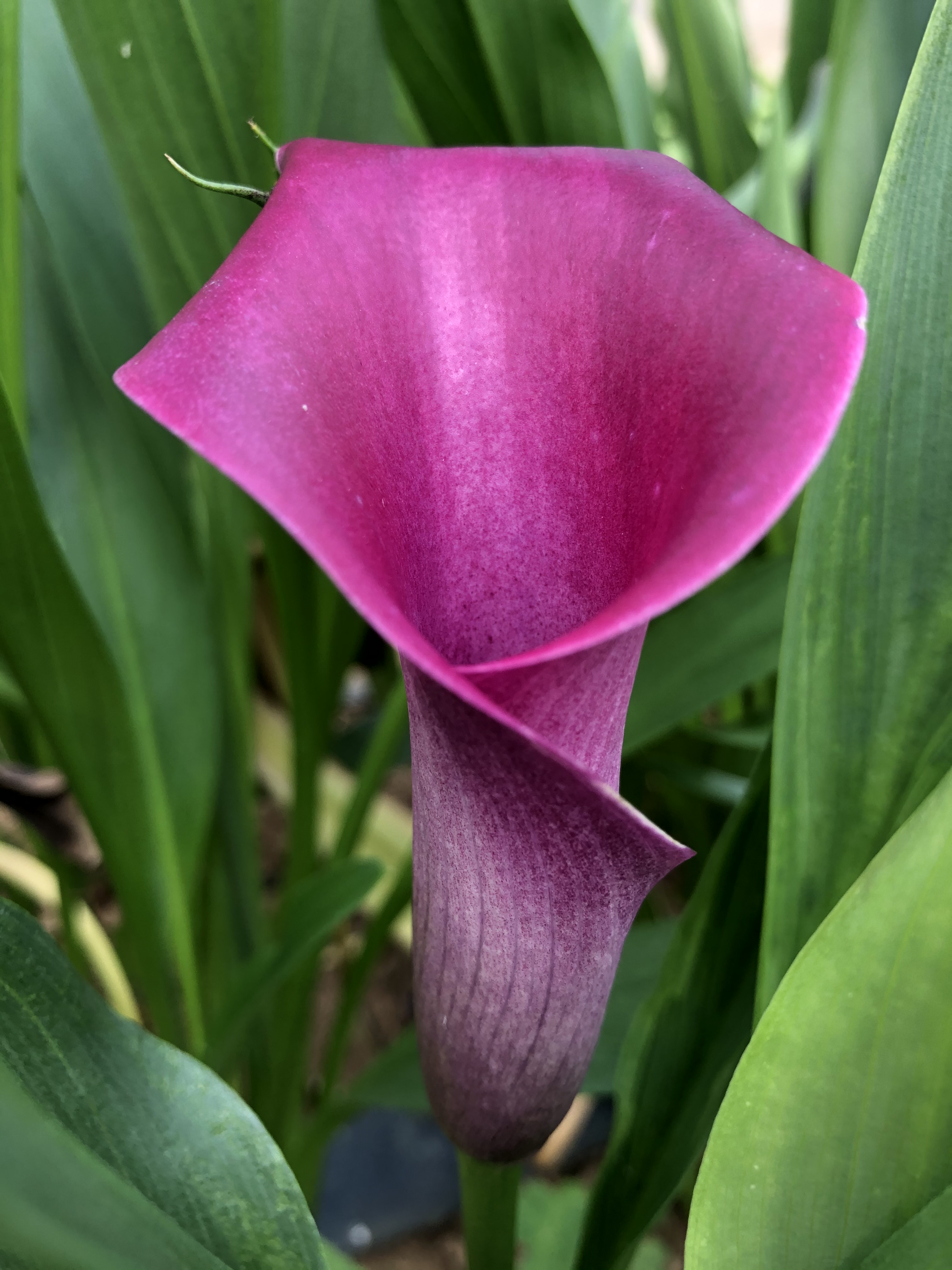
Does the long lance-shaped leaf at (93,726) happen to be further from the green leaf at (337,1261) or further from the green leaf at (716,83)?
the green leaf at (716,83)

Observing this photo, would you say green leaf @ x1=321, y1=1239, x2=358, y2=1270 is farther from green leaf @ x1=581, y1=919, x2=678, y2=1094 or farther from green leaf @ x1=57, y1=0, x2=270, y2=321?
green leaf @ x1=57, y1=0, x2=270, y2=321

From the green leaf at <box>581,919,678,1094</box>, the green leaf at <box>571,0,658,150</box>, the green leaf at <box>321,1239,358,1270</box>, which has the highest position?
the green leaf at <box>571,0,658,150</box>

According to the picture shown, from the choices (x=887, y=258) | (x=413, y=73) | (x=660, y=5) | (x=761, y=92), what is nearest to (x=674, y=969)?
(x=887, y=258)

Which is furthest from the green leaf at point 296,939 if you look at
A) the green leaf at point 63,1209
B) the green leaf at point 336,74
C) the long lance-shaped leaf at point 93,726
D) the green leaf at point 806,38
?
the green leaf at point 806,38

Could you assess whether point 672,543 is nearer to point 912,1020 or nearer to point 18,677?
point 912,1020

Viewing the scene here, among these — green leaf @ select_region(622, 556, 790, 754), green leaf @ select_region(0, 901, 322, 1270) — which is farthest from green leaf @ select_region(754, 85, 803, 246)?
green leaf @ select_region(0, 901, 322, 1270)

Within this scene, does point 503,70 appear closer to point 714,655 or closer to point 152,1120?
point 714,655

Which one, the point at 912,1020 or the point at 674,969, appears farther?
the point at 674,969
